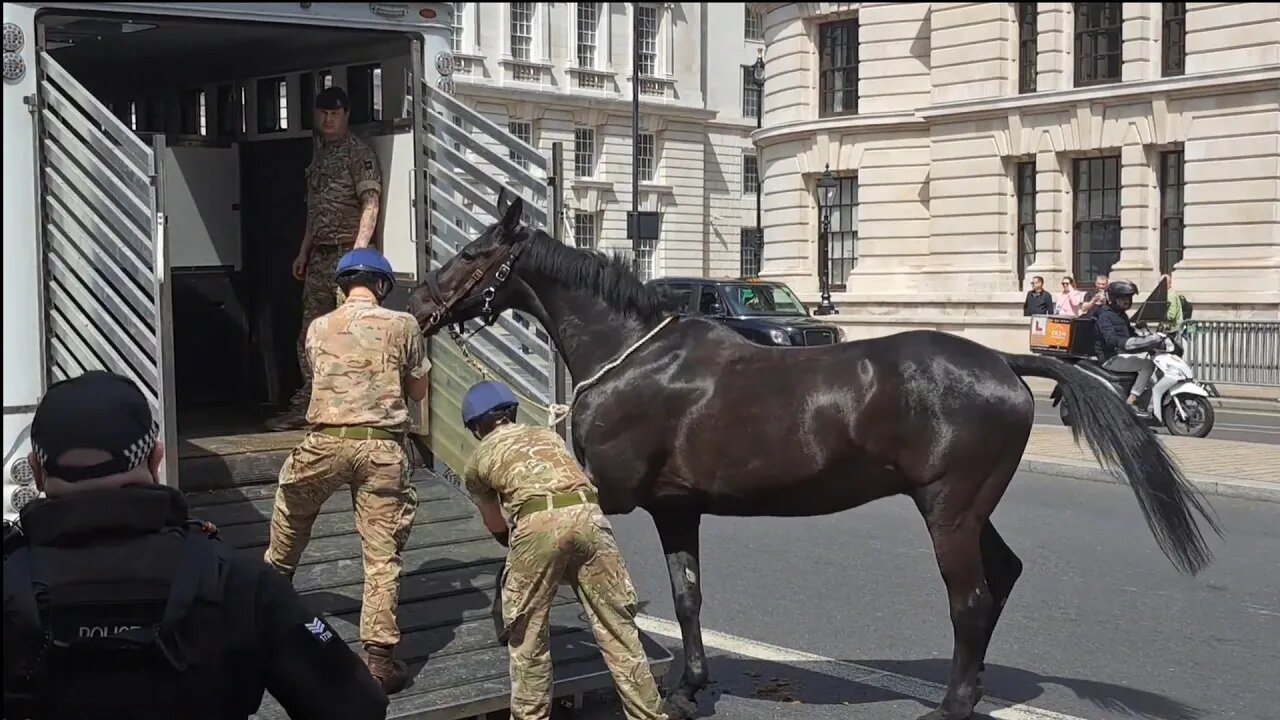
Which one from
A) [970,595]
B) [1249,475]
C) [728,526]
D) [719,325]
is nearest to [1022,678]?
[970,595]

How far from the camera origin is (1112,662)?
24.5 ft

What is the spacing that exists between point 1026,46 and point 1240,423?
53.8 ft

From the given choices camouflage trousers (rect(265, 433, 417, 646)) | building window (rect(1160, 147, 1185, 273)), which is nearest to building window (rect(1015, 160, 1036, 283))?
building window (rect(1160, 147, 1185, 273))

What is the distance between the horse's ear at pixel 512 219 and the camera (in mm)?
6715

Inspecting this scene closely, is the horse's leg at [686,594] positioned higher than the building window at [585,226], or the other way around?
the building window at [585,226]

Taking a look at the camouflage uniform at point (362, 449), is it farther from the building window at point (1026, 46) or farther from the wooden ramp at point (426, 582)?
the building window at point (1026, 46)

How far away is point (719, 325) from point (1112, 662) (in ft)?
9.10

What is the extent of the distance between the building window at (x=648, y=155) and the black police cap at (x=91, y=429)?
5649cm

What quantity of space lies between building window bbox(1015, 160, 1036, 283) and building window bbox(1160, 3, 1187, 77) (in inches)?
153

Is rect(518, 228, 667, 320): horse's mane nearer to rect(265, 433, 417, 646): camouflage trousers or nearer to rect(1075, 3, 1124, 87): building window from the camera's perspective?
rect(265, 433, 417, 646): camouflage trousers

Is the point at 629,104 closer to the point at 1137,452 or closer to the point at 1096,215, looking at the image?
the point at 1096,215

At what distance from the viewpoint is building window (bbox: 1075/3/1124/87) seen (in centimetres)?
3200

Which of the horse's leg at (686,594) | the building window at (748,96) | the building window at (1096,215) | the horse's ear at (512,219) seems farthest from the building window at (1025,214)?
the horse's leg at (686,594)

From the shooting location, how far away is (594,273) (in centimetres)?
683
